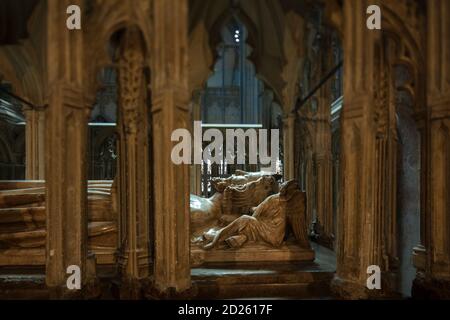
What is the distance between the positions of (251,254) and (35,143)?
526 cm

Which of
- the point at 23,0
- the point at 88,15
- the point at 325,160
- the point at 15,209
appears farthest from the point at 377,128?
the point at 23,0

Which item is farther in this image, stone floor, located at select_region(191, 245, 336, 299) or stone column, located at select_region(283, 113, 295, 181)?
stone column, located at select_region(283, 113, 295, 181)

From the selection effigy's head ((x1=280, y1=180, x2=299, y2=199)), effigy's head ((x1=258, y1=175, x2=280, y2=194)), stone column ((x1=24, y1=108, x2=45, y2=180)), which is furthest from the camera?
stone column ((x1=24, y1=108, x2=45, y2=180))

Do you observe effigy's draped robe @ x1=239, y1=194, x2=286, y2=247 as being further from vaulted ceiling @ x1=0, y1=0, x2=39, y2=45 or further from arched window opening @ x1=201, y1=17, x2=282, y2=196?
arched window opening @ x1=201, y1=17, x2=282, y2=196

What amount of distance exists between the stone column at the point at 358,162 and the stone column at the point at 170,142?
1580 mm

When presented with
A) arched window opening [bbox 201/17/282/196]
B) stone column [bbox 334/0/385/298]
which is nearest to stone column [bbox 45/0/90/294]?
stone column [bbox 334/0/385/298]

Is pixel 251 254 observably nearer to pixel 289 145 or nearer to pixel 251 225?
pixel 251 225

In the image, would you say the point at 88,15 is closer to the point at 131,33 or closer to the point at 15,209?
the point at 131,33

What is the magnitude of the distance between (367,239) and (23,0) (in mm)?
6423

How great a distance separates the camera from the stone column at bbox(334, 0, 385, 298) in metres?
3.86

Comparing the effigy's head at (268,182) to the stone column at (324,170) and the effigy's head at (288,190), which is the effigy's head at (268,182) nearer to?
the effigy's head at (288,190)

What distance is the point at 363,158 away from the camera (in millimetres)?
3871

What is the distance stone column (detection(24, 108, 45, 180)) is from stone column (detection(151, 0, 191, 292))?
509 centimetres

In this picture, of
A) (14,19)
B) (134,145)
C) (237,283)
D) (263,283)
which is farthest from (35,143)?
(263,283)
